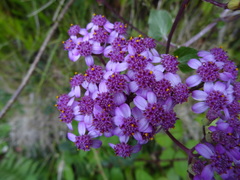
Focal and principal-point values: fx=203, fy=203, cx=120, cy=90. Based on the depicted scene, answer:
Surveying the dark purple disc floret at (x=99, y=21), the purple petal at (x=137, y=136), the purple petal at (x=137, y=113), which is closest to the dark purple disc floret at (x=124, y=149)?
the purple petal at (x=137, y=136)

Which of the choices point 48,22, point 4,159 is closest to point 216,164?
point 48,22

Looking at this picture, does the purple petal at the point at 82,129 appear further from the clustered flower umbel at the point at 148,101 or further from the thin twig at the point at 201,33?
the thin twig at the point at 201,33

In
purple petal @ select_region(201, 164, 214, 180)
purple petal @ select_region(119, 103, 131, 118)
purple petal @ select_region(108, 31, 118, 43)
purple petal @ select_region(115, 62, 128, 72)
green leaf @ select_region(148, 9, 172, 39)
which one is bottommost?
purple petal @ select_region(201, 164, 214, 180)

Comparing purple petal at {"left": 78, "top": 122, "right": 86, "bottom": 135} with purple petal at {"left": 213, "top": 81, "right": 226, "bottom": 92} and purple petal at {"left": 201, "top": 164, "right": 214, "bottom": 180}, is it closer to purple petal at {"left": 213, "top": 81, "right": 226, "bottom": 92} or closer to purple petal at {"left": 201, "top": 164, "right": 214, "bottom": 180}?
purple petal at {"left": 201, "top": 164, "right": 214, "bottom": 180}

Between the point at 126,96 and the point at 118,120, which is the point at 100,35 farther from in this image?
the point at 118,120

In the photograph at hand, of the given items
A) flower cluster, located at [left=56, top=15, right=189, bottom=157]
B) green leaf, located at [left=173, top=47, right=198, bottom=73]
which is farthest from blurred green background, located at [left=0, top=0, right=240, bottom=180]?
flower cluster, located at [left=56, top=15, right=189, bottom=157]

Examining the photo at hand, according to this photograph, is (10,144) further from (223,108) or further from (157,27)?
(223,108)
